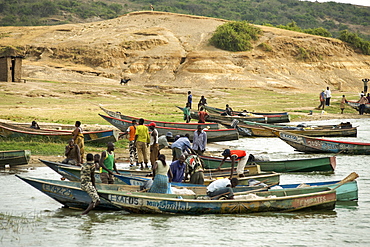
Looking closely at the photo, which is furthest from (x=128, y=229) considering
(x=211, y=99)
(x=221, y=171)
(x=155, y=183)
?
(x=211, y=99)

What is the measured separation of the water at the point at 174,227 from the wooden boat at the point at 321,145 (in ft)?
24.4

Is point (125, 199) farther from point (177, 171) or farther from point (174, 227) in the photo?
point (177, 171)

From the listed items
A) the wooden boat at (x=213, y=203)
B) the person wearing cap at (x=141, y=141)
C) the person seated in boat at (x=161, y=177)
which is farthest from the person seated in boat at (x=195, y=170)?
the person wearing cap at (x=141, y=141)

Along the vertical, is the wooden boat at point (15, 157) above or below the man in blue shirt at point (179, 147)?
below

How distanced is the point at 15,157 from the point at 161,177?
19.3 ft

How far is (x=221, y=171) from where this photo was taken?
14141 mm

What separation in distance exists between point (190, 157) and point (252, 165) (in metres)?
2.55

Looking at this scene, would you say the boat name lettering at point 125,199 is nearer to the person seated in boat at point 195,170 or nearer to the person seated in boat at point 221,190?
the person seated in boat at point 221,190

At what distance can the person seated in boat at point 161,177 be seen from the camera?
1136cm

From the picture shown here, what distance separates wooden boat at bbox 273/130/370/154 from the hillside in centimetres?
3531

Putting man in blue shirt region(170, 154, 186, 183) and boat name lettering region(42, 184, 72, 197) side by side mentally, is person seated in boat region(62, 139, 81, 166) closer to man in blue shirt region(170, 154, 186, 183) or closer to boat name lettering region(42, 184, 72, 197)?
boat name lettering region(42, 184, 72, 197)

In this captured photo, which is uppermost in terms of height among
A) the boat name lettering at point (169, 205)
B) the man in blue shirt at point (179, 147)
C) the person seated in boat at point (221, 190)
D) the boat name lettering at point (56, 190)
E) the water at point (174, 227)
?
the man in blue shirt at point (179, 147)

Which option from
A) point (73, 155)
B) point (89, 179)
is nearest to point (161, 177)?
point (89, 179)

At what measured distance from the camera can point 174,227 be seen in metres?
10.8
